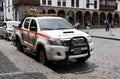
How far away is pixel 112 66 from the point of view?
1043cm

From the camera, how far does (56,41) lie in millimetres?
9797

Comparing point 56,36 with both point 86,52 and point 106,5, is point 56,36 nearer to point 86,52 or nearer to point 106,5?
point 86,52

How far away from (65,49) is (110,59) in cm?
308

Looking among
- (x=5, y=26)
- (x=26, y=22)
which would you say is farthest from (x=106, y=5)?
(x=26, y=22)

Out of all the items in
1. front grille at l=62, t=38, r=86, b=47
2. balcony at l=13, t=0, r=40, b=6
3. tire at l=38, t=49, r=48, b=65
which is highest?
balcony at l=13, t=0, r=40, b=6

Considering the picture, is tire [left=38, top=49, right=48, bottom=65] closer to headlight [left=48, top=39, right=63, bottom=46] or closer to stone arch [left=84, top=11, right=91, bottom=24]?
headlight [left=48, top=39, right=63, bottom=46]

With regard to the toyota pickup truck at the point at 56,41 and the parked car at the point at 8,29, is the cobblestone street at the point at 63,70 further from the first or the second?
the parked car at the point at 8,29

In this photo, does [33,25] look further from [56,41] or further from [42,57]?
[56,41]

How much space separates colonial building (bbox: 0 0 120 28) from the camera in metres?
57.5

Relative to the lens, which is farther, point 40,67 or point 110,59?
point 110,59

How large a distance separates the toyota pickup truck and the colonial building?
142 ft

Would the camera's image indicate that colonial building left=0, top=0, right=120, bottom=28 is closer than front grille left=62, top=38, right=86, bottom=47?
No

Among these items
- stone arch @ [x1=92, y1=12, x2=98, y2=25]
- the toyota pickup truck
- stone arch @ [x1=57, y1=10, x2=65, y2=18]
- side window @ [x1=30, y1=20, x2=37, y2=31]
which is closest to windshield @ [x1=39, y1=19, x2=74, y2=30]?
the toyota pickup truck

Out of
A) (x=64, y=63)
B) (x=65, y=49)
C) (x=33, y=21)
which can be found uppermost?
(x=33, y=21)
